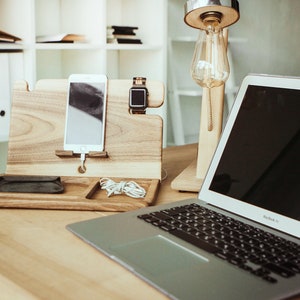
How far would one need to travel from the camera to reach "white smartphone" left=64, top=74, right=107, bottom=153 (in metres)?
1.22

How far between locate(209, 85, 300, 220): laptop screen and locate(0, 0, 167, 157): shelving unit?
1404 mm

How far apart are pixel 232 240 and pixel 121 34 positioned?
2.01m

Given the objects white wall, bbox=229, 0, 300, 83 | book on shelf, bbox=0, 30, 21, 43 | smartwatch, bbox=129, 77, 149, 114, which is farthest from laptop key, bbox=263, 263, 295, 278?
white wall, bbox=229, 0, 300, 83

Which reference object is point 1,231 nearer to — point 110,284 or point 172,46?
point 110,284

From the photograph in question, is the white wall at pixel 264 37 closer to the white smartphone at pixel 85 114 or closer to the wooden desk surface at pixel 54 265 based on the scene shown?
the white smartphone at pixel 85 114

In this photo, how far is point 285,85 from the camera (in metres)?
1.00

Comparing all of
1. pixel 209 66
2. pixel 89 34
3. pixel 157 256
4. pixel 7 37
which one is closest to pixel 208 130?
pixel 209 66

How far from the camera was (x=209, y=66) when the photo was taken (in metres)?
1.20

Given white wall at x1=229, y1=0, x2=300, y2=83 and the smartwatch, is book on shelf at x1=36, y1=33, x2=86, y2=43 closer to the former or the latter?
white wall at x1=229, y1=0, x2=300, y2=83

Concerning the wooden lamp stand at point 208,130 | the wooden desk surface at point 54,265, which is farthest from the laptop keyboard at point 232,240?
the wooden lamp stand at point 208,130

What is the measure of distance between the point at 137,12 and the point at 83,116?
68.9 inches

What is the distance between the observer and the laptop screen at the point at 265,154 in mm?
922

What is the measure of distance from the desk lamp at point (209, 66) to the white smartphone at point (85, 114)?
0.68 feet

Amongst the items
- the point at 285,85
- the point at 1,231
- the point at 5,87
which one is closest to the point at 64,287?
the point at 1,231
